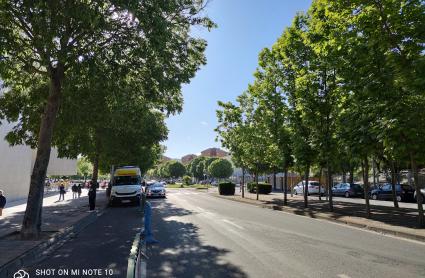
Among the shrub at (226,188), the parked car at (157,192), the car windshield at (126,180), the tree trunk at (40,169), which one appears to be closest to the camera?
the tree trunk at (40,169)

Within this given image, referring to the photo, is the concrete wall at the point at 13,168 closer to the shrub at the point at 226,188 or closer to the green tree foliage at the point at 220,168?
the shrub at the point at 226,188

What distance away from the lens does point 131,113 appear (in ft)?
59.3

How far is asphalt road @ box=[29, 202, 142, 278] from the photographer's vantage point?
753cm

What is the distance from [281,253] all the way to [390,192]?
25976mm

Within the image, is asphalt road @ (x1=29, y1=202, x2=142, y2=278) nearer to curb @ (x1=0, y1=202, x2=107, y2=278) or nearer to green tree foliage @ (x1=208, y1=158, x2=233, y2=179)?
curb @ (x1=0, y1=202, x2=107, y2=278)

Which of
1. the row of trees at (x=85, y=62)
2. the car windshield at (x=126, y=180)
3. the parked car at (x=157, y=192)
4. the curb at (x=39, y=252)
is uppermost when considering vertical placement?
the row of trees at (x=85, y=62)

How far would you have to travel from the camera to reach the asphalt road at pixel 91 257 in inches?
297

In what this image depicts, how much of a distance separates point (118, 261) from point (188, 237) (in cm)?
361

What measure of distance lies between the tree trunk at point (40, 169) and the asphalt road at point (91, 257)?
1.29m

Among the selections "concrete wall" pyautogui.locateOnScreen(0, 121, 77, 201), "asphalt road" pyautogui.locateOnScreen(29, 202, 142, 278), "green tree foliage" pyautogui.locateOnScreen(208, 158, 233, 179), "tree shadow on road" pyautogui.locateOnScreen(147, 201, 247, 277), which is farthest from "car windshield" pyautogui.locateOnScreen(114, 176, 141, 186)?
"green tree foliage" pyautogui.locateOnScreen(208, 158, 233, 179)

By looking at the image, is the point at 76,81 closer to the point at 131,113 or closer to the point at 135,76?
the point at 135,76

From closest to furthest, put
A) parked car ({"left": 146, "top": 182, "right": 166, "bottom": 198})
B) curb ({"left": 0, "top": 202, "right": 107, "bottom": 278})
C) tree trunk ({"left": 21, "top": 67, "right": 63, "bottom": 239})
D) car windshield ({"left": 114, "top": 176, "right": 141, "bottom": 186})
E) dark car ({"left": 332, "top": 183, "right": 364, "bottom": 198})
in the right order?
1. curb ({"left": 0, "top": 202, "right": 107, "bottom": 278})
2. tree trunk ({"left": 21, "top": 67, "right": 63, "bottom": 239})
3. car windshield ({"left": 114, "top": 176, "right": 141, "bottom": 186})
4. dark car ({"left": 332, "top": 183, "right": 364, "bottom": 198})
5. parked car ({"left": 146, "top": 182, "right": 166, "bottom": 198})

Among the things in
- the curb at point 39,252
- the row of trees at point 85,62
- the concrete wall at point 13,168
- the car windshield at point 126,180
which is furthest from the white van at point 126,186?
the curb at point 39,252

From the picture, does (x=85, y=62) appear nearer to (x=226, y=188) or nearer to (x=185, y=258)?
(x=185, y=258)
